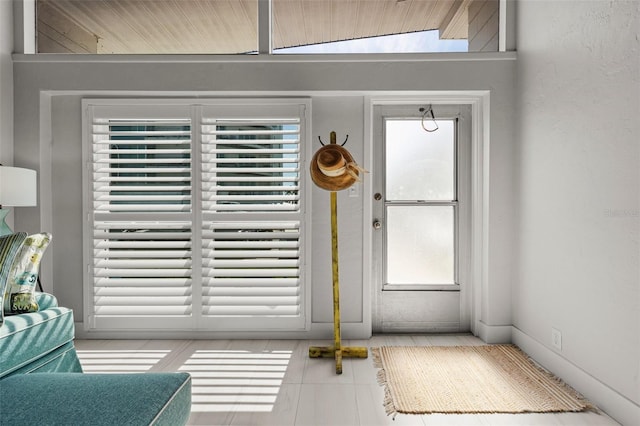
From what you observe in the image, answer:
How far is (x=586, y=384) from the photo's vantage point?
225 centimetres

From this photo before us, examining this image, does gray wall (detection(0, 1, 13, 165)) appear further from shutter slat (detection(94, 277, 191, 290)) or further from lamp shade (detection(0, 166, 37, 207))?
shutter slat (detection(94, 277, 191, 290))

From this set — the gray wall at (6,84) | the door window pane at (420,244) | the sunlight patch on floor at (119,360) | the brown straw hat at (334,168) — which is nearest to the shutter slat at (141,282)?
the sunlight patch on floor at (119,360)

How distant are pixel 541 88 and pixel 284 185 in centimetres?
203

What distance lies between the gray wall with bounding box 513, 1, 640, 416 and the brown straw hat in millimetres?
1322

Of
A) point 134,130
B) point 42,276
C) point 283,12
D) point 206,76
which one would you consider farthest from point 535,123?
point 42,276

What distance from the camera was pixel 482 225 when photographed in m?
3.25

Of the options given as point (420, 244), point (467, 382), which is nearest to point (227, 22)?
point (420, 244)

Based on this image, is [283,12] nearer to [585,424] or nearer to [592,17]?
[592,17]

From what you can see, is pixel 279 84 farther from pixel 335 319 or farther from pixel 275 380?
Result: pixel 275 380

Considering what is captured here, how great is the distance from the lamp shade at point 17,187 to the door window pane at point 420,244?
2.78 metres

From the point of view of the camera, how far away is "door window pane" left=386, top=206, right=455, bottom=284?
3475 millimetres

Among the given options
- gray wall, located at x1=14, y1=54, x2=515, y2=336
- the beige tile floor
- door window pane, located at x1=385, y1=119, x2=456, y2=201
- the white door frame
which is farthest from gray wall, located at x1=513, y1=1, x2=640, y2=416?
door window pane, located at x1=385, y1=119, x2=456, y2=201

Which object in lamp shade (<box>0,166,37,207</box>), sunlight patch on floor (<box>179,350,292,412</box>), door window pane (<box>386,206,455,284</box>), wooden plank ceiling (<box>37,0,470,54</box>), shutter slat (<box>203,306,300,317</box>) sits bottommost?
sunlight patch on floor (<box>179,350,292,412</box>)

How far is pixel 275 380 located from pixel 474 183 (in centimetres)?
225
